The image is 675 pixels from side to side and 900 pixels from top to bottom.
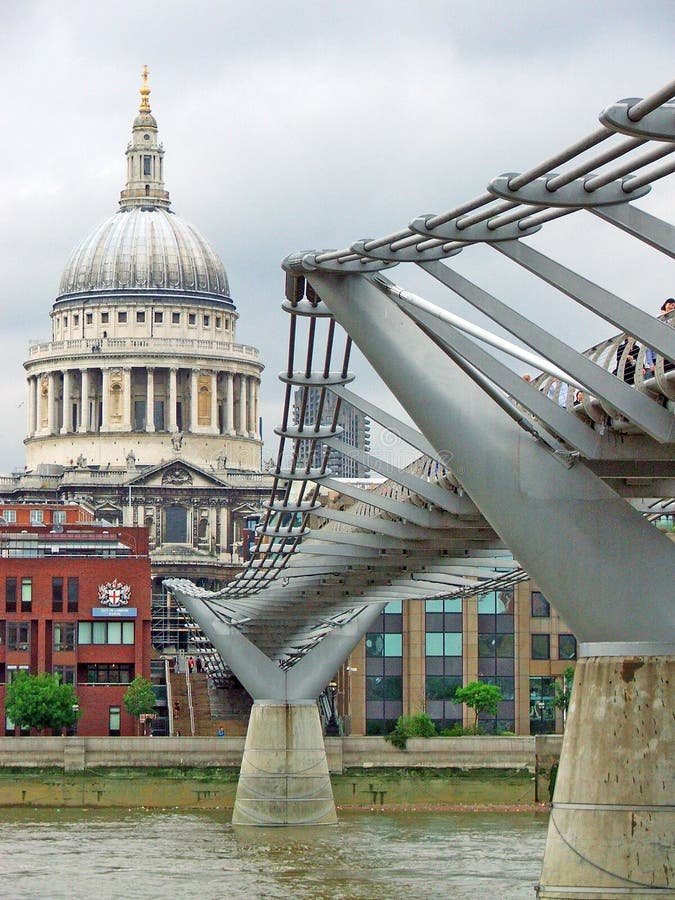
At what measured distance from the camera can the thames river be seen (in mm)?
49156

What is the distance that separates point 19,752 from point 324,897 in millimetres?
35969

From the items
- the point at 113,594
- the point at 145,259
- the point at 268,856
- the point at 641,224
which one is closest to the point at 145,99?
the point at 145,259

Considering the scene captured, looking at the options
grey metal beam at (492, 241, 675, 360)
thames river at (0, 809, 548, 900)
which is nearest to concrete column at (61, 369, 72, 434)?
thames river at (0, 809, 548, 900)

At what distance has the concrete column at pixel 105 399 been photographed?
6282 inches

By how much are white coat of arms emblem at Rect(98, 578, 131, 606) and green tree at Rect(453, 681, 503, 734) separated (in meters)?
16.4

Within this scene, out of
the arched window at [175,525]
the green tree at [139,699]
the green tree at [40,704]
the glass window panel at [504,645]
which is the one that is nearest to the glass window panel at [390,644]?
the glass window panel at [504,645]

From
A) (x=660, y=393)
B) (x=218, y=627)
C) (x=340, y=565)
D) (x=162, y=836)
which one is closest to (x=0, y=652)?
(x=218, y=627)

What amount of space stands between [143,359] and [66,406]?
5881 mm

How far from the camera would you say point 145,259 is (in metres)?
164

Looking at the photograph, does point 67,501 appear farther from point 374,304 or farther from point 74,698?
point 374,304

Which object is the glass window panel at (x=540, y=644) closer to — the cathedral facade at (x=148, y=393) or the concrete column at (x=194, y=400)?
the cathedral facade at (x=148, y=393)

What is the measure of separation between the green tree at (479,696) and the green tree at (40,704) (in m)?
14.6

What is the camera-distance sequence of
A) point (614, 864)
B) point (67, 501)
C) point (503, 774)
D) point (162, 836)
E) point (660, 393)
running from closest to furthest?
point (660, 393), point (614, 864), point (162, 836), point (503, 774), point (67, 501)

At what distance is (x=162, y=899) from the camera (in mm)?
47531
